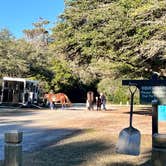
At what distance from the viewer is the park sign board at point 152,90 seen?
11430 mm

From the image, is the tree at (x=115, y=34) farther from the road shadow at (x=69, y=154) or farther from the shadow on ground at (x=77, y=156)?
the shadow on ground at (x=77, y=156)

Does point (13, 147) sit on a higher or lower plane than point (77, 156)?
higher

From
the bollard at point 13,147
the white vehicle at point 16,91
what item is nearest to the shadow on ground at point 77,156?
the bollard at point 13,147

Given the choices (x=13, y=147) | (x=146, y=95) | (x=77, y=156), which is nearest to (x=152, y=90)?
(x=146, y=95)

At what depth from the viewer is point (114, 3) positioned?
90.5 ft

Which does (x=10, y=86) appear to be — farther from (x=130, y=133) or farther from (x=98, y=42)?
(x=130, y=133)

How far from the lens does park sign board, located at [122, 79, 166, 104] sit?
11.4m

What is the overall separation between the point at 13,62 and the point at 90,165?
39.1 meters

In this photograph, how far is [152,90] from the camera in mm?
11586

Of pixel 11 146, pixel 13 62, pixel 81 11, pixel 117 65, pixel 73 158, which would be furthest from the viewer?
pixel 13 62

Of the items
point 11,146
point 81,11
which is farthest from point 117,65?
point 11,146

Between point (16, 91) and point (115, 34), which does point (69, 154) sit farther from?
point (16, 91)

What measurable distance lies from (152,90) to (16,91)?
31.9 m

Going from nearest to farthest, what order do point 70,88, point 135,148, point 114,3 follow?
1. point 135,148
2. point 114,3
3. point 70,88
